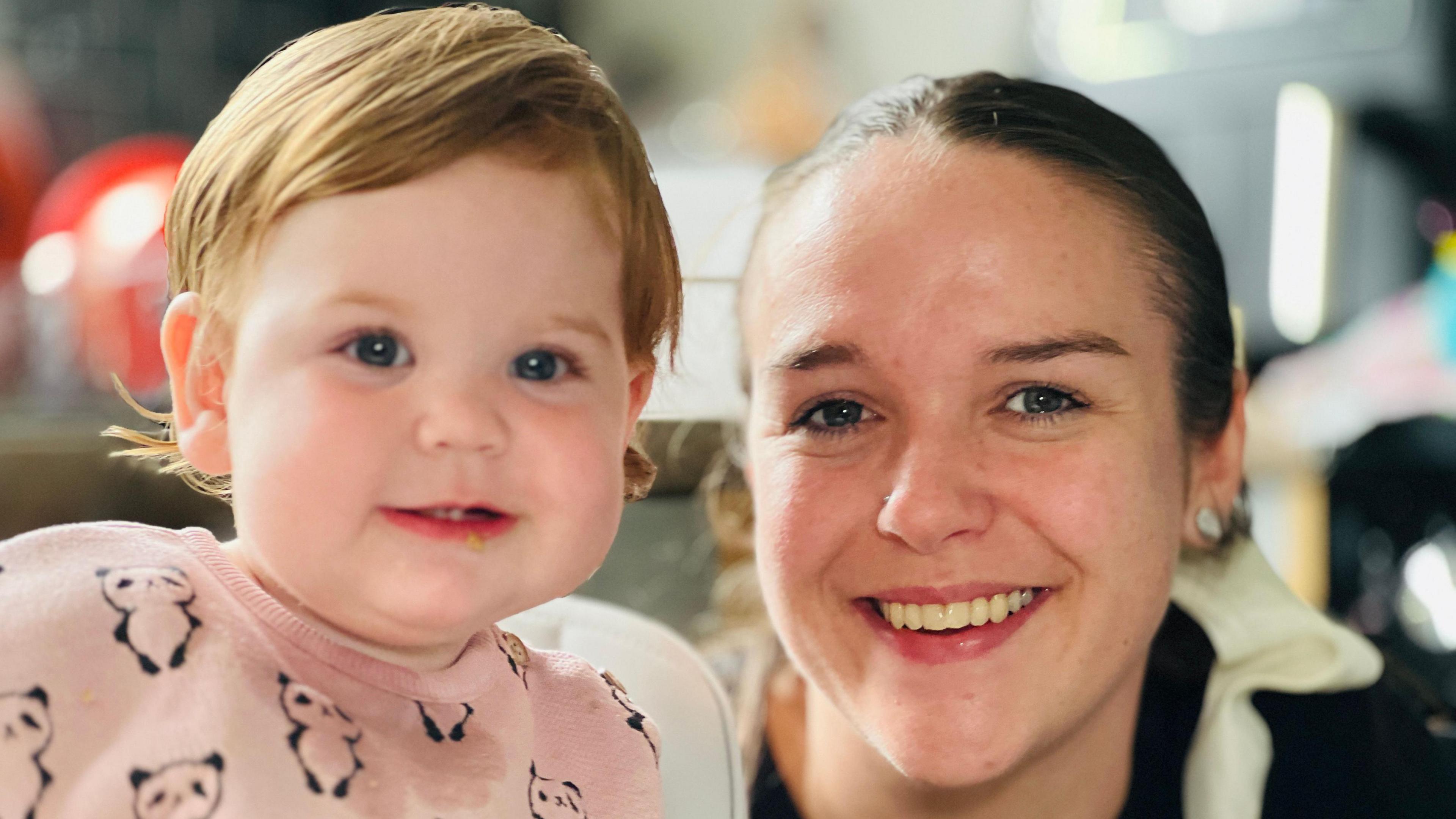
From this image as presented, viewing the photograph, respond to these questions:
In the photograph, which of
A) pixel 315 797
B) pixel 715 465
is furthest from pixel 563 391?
pixel 715 465

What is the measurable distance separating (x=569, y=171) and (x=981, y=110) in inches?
18.6

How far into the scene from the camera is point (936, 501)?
893mm

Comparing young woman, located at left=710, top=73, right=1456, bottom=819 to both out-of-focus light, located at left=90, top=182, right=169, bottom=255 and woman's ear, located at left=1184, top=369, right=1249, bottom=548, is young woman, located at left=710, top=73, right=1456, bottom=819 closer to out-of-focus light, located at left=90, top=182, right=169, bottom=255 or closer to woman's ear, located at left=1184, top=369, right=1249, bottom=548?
woman's ear, located at left=1184, top=369, right=1249, bottom=548

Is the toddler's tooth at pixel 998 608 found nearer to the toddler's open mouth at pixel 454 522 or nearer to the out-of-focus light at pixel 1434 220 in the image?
the toddler's open mouth at pixel 454 522

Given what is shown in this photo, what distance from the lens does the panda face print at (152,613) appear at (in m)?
0.57

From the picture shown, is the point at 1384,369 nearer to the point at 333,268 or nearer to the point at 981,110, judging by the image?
the point at 981,110

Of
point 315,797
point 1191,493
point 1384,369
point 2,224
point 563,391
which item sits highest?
point 563,391

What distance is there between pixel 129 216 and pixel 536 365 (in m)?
1.34

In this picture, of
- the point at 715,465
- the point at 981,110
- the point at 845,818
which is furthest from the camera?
the point at 715,465

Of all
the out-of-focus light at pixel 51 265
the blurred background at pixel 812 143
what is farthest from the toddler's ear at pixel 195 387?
the out-of-focus light at pixel 51 265

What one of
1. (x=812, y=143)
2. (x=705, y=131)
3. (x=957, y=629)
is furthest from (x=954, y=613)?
Answer: (x=705, y=131)

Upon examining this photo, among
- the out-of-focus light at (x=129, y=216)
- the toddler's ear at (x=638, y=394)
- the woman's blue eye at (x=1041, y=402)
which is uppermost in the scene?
the toddler's ear at (x=638, y=394)

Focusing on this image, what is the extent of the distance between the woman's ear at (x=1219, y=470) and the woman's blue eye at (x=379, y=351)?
2.39 ft

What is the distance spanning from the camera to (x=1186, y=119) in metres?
3.14
